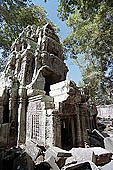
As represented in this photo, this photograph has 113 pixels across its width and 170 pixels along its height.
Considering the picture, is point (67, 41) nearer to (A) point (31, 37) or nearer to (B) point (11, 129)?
(A) point (31, 37)

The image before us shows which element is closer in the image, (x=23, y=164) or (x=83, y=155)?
(x=23, y=164)

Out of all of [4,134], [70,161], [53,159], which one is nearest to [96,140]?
[70,161]

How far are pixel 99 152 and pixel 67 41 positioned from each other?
11.7 meters

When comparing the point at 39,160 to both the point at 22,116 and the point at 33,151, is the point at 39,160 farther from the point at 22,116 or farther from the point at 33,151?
the point at 22,116

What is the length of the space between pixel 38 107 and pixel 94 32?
755cm

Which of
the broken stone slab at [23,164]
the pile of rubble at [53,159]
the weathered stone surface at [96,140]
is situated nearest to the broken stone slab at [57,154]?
Result: the pile of rubble at [53,159]

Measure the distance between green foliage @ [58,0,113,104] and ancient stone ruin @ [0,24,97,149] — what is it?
372cm

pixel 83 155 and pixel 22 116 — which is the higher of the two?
pixel 22 116

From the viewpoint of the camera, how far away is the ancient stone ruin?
29.3 feet

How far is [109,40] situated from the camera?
12102 mm

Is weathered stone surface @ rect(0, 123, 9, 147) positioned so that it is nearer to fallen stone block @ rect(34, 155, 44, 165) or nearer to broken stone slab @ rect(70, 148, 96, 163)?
fallen stone block @ rect(34, 155, 44, 165)

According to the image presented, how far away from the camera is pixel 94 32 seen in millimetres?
12383

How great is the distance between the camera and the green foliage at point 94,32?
8209 mm

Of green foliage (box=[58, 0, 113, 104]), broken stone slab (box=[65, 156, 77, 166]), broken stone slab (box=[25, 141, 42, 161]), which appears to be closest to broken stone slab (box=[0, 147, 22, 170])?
broken stone slab (box=[25, 141, 42, 161])
